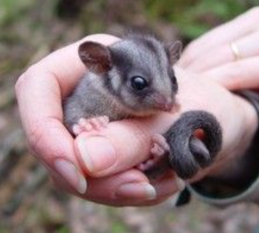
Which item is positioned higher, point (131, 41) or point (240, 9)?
point (131, 41)

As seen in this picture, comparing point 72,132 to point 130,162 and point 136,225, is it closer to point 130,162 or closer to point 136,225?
point 130,162

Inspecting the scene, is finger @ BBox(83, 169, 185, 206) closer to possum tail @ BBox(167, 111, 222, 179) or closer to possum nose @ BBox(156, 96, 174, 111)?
possum tail @ BBox(167, 111, 222, 179)

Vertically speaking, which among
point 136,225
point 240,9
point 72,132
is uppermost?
point 72,132

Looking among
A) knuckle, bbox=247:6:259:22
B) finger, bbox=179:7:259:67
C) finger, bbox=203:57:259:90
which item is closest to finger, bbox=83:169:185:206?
finger, bbox=203:57:259:90

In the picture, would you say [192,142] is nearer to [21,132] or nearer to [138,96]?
[138,96]

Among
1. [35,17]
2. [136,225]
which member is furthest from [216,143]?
[35,17]

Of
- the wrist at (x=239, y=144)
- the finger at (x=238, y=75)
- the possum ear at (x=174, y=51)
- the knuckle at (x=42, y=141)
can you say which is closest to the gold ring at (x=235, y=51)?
the finger at (x=238, y=75)

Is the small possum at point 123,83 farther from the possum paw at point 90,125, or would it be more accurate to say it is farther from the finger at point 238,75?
the finger at point 238,75
